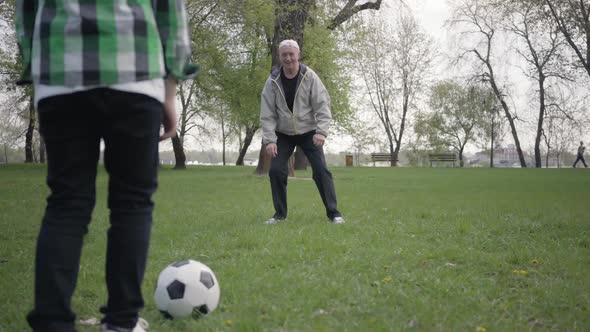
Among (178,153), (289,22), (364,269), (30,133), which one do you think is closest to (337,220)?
(364,269)

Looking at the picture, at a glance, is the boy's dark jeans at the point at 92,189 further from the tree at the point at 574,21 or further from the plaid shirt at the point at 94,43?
the tree at the point at 574,21

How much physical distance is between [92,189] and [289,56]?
175 inches

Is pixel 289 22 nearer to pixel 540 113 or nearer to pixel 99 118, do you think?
pixel 99 118

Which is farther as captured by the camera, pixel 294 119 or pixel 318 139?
pixel 294 119

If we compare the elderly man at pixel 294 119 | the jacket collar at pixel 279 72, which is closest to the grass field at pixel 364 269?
the elderly man at pixel 294 119

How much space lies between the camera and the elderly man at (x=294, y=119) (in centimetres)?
634

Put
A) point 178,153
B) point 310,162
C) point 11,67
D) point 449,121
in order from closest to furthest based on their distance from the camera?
point 310,162 → point 11,67 → point 178,153 → point 449,121

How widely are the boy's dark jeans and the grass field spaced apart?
0.77 metres

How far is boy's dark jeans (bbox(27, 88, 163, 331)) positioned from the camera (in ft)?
6.23

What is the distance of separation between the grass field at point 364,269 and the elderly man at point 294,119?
0.65 m

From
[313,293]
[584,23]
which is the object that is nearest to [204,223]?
[313,293]

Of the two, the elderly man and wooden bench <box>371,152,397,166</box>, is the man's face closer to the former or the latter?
the elderly man

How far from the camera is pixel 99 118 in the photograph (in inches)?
76.9

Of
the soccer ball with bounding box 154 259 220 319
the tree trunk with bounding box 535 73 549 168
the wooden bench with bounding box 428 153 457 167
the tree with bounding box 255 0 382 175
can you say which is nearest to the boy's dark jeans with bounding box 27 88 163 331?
the soccer ball with bounding box 154 259 220 319
